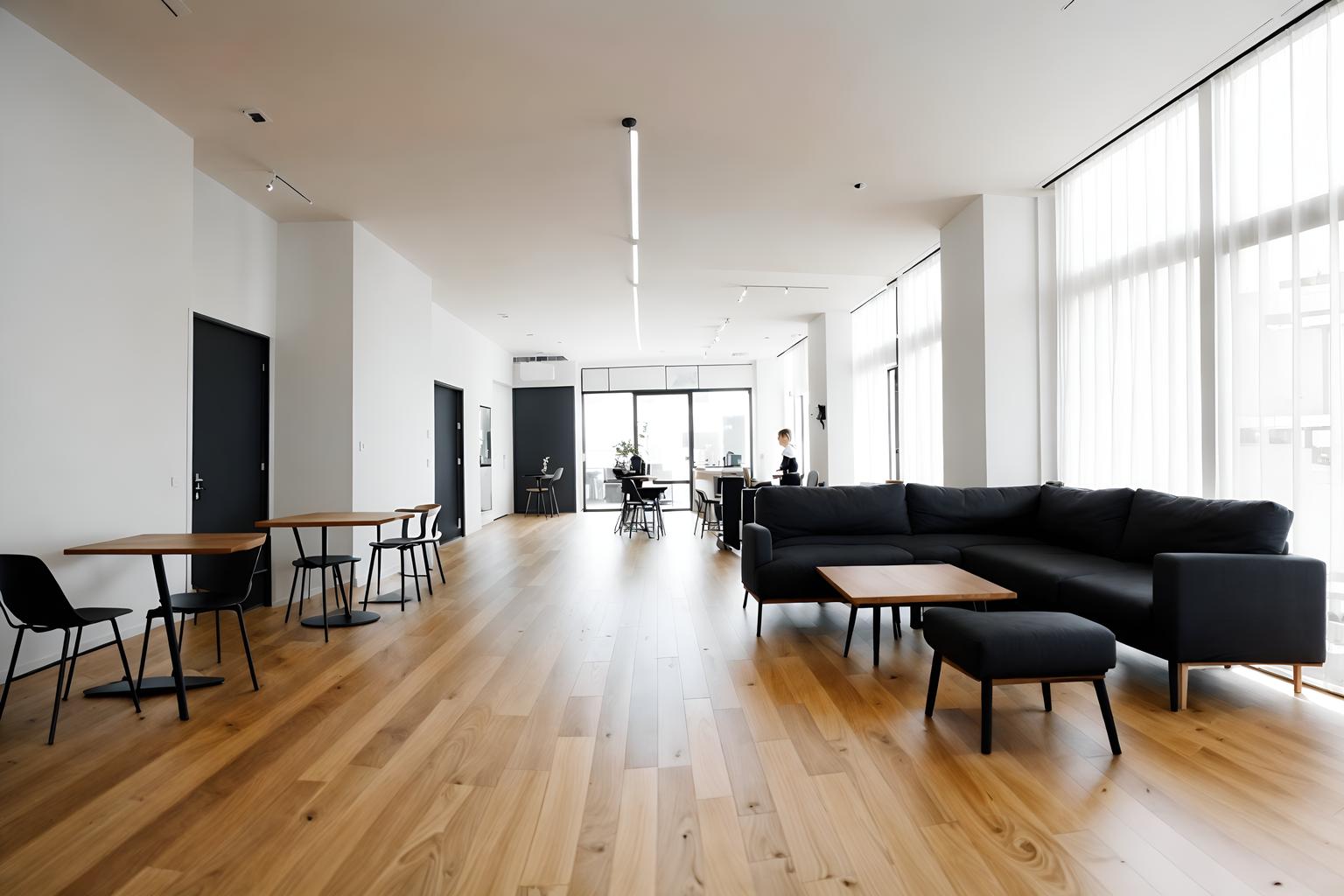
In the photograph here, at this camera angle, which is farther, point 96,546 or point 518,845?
point 96,546

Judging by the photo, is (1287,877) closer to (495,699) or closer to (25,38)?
(495,699)

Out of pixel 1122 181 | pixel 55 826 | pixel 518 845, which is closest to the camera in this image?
pixel 518 845

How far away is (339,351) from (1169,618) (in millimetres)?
6084

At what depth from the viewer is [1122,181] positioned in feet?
15.6

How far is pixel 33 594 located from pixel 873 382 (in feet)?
28.9

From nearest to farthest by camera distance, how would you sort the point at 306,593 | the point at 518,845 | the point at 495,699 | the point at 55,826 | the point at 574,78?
1. the point at 518,845
2. the point at 55,826
3. the point at 495,699
4. the point at 574,78
5. the point at 306,593

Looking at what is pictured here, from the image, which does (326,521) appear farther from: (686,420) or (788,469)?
(686,420)

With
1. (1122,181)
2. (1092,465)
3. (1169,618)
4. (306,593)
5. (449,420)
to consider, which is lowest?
(306,593)

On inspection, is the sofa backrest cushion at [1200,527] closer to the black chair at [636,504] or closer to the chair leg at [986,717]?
the chair leg at [986,717]

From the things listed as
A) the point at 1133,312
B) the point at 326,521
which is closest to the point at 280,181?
the point at 326,521

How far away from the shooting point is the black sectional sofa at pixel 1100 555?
3045mm

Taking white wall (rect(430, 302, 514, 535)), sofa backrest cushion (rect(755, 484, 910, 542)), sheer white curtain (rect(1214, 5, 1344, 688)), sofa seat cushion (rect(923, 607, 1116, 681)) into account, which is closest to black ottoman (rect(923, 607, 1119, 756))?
sofa seat cushion (rect(923, 607, 1116, 681))

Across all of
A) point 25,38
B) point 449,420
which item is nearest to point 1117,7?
point 25,38

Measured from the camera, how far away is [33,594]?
2.82m
